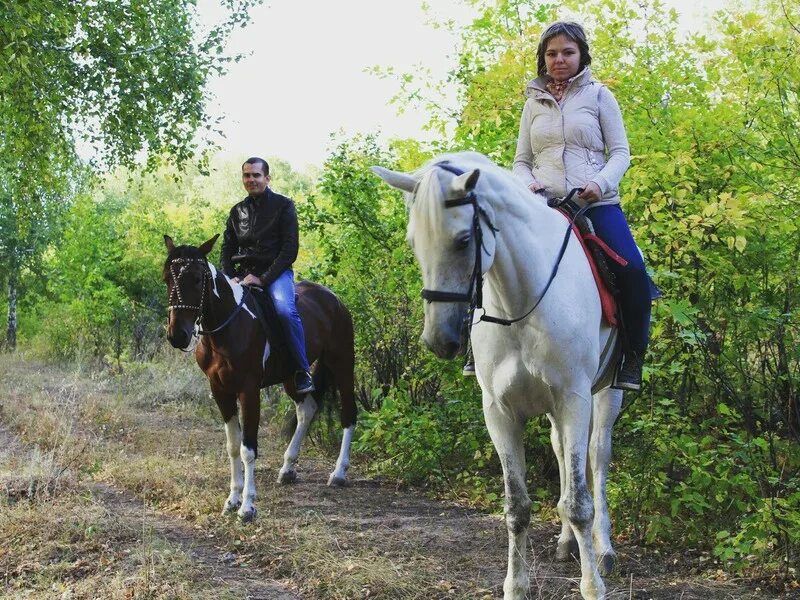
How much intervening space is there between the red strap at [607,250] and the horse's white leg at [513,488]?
3.25ft

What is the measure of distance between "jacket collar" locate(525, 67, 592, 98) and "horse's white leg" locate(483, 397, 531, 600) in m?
1.68

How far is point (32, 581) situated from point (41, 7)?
520 centimetres

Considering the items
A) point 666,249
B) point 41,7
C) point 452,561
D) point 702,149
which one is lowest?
point 452,561

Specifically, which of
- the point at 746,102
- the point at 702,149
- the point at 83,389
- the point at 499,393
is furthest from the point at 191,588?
the point at 83,389

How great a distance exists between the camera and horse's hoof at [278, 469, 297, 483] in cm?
758

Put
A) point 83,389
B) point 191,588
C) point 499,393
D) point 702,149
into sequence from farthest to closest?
point 83,389 < point 702,149 < point 191,588 < point 499,393

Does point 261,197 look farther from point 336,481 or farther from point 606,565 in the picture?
point 606,565

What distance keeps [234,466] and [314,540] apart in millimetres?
1497

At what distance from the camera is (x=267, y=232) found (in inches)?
275

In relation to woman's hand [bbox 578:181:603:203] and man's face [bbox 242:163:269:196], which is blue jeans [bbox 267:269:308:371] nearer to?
man's face [bbox 242:163:269:196]

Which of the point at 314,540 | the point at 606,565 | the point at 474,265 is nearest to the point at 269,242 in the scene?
the point at 314,540

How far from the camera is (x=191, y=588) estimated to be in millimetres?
4266

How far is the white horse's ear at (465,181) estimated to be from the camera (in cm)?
308

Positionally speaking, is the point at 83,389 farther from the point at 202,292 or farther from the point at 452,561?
the point at 452,561
